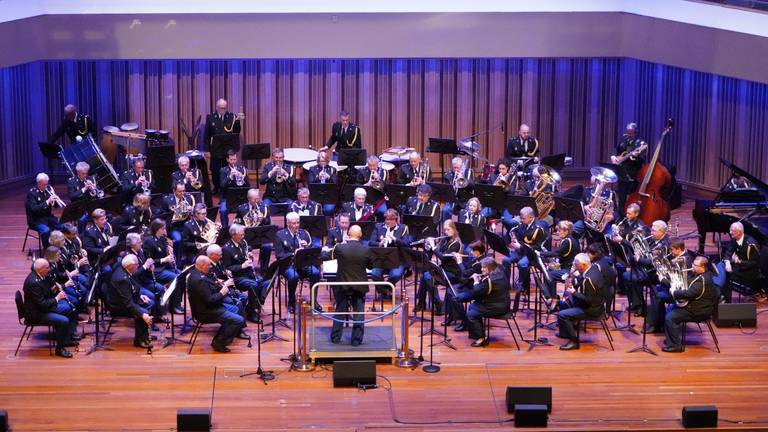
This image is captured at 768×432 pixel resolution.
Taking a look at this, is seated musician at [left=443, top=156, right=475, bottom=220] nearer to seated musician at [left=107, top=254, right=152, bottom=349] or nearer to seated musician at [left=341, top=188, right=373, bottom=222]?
seated musician at [left=341, top=188, right=373, bottom=222]

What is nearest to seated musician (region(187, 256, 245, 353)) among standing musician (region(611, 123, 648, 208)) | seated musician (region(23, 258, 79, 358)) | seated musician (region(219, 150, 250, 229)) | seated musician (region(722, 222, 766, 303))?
seated musician (region(23, 258, 79, 358))

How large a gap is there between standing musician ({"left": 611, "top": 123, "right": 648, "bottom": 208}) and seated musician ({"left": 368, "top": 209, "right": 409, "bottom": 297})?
14.8 ft

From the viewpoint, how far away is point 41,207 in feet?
52.1

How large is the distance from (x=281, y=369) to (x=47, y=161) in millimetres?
10369

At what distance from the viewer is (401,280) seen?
48.6 feet

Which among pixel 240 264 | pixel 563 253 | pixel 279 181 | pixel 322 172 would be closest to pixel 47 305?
pixel 240 264

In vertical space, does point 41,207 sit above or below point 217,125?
below

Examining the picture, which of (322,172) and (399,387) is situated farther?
(322,172)

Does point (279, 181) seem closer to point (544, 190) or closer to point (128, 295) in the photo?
point (544, 190)

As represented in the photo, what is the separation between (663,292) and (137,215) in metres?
6.71

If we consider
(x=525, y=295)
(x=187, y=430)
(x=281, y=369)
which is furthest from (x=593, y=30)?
(x=187, y=430)

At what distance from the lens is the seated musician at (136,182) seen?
16500mm

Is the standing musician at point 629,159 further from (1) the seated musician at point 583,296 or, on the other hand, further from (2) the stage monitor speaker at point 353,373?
(2) the stage monitor speaker at point 353,373

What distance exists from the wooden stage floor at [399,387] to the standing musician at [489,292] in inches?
18.7
